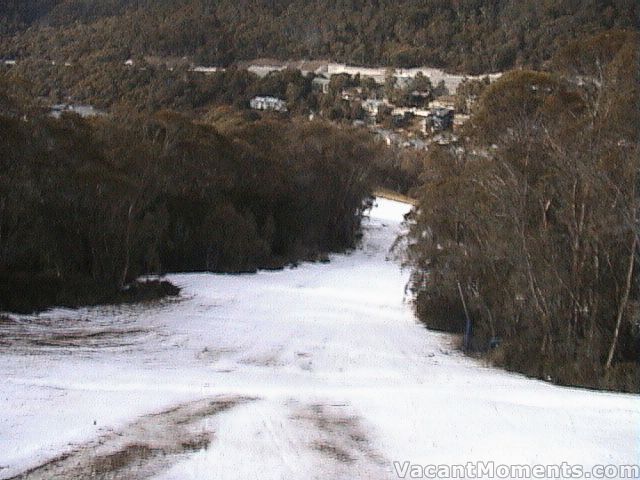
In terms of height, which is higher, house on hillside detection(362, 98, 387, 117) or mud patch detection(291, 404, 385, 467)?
house on hillside detection(362, 98, 387, 117)

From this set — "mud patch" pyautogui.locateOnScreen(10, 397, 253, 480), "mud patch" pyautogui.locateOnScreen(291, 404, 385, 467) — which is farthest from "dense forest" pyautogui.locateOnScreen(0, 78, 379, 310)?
"mud patch" pyautogui.locateOnScreen(291, 404, 385, 467)

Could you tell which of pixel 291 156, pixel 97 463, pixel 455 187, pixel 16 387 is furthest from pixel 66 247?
pixel 291 156

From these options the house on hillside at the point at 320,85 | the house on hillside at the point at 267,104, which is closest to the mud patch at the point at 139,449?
the house on hillside at the point at 267,104

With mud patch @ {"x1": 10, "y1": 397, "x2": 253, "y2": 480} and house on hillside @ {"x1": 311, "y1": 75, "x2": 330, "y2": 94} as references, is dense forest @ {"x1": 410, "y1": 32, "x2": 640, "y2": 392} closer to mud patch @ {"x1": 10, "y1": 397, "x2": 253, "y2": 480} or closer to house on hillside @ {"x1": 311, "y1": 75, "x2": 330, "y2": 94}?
mud patch @ {"x1": 10, "y1": 397, "x2": 253, "y2": 480}

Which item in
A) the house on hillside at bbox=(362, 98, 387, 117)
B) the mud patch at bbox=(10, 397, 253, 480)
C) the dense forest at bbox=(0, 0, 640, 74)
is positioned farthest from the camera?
the dense forest at bbox=(0, 0, 640, 74)

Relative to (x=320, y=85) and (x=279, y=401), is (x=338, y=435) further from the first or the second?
(x=320, y=85)

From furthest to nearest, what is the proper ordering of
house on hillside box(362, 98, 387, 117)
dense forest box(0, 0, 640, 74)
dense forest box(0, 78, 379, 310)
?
1. dense forest box(0, 0, 640, 74)
2. house on hillside box(362, 98, 387, 117)
3. dense forest box(0, 78, 379, 310)
